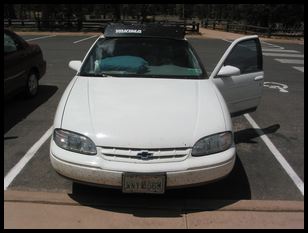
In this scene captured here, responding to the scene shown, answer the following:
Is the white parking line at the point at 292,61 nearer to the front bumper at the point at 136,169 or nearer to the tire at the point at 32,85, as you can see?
the tire at the point at 32,85

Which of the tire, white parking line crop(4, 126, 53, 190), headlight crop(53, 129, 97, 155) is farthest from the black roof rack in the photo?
the tire

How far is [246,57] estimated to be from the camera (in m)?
5.54

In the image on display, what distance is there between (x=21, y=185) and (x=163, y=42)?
2.46 metres

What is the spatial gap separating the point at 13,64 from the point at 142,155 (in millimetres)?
4313

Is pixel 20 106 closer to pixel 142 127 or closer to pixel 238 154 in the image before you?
pixel 238 154

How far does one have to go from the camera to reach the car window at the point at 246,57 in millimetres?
5439

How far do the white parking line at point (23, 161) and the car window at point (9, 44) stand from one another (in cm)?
195

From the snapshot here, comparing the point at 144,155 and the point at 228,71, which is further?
the point at 228,71

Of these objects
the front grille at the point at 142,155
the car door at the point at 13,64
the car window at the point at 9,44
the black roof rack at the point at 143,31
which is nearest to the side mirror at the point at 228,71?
the black roof rack at the point at 143,31

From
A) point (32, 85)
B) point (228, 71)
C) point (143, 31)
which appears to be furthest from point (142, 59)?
point (32, 85)

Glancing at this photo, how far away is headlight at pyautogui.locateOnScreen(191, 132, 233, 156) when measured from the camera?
3.70m

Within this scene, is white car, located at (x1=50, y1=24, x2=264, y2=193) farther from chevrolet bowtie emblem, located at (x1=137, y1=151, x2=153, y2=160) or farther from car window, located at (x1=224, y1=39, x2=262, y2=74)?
car window, located at (x1=224, y1=39, x2=262, y2=74)

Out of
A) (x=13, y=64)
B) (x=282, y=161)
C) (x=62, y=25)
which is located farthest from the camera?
(x=62, y=25)

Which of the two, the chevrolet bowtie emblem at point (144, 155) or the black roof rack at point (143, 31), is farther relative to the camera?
the black roof rack at point (143, 31)
